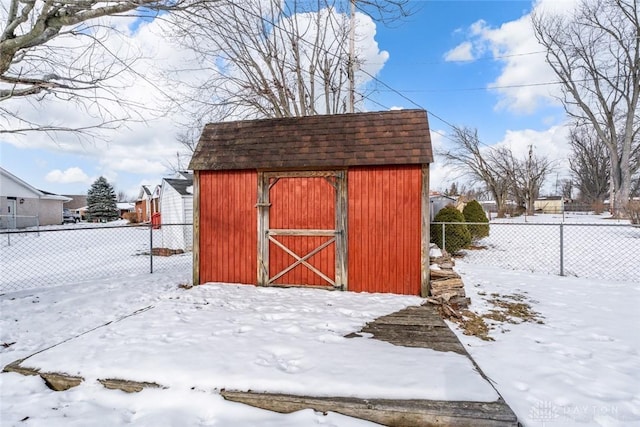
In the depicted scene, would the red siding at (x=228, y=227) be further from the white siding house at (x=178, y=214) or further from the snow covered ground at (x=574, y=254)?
the white siding house at (x=178, y=214)

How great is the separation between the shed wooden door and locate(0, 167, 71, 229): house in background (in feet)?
72.6

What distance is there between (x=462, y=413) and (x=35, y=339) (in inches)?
192

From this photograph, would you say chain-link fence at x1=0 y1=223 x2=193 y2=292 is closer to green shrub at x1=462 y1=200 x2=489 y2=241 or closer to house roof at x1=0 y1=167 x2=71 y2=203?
green shrub at x1=462 y1=200 x2=489 y2=241

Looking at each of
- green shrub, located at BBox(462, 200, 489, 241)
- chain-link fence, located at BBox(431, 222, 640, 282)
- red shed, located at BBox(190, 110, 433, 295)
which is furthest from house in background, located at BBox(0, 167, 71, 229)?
green shrub, located at BBox(462, 200, 489, 241)

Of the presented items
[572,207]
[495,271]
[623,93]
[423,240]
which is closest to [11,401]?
[423,240]

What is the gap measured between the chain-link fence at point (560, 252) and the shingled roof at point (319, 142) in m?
3.63

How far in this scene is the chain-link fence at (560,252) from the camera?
23.8 feet

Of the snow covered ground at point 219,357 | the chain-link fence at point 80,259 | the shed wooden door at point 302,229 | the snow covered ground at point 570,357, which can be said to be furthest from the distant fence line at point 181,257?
the shed wooden door at point 302,229

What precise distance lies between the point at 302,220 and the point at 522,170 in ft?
110

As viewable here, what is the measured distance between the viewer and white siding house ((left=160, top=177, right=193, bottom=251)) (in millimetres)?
12531

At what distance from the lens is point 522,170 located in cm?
3114

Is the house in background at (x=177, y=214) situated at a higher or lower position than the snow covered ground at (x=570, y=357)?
higher

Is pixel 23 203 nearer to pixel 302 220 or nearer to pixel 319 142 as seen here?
pixel 302 220

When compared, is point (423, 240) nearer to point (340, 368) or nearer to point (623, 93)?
point (340, 368)
